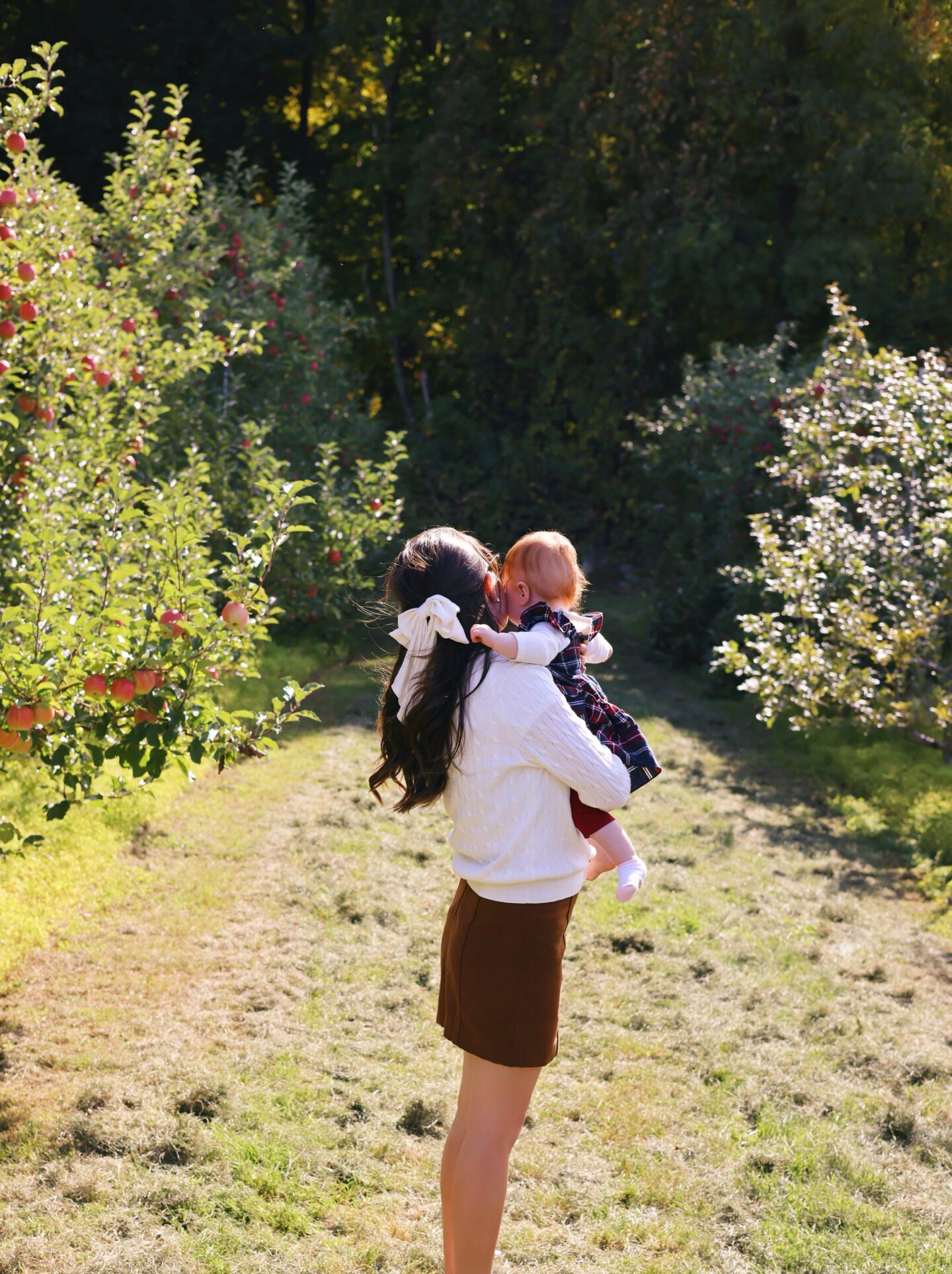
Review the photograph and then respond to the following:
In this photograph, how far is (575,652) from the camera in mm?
2385

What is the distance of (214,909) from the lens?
494 centimetres

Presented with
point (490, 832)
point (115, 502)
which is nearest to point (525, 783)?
point (490, 832)

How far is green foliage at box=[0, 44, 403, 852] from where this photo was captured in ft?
10.1

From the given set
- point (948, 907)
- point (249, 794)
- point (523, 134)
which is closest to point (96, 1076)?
point (249, 794)

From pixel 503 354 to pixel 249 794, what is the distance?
37.5 feet

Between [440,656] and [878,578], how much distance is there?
5647 millimetres

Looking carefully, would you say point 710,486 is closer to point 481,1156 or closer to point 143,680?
point 143,680

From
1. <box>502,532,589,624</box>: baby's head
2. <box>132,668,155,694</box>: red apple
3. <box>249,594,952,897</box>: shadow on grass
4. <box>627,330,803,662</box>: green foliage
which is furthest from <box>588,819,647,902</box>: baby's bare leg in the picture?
<box>627,330,803,662</box>: green foliage

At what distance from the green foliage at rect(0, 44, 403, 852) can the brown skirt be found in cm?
117

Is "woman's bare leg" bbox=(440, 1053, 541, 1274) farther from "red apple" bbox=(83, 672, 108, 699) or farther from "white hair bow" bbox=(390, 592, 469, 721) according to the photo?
"red apple" bbox=(83, 672, 108, 699)

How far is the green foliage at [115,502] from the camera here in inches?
121

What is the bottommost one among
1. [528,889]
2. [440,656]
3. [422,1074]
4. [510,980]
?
[422,1074]

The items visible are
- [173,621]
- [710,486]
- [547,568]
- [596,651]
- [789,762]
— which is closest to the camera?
[547,568]

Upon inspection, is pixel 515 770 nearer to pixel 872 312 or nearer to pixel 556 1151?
pixel 556 1151
